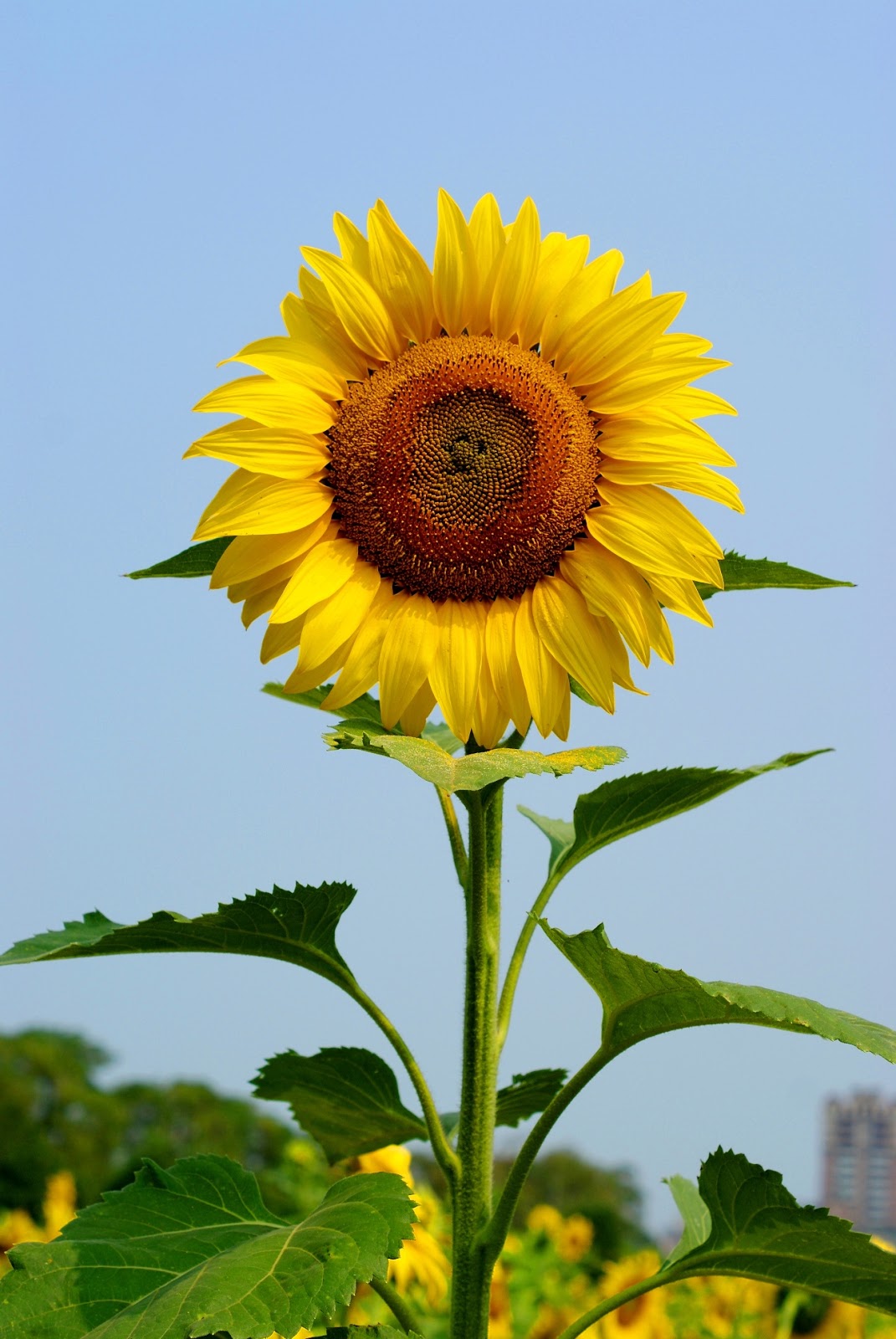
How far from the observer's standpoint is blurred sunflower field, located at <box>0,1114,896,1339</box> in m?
4.02

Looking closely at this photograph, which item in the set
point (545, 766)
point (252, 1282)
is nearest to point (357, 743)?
point (545, 766)

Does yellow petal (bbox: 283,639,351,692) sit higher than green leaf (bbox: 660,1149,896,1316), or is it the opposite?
yellow petal (bbox: 283,639,351,692)

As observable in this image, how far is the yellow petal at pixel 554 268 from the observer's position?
2.22m

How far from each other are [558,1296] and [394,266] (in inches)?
158

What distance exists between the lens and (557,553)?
2.21m

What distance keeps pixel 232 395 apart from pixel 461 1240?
1.37 m

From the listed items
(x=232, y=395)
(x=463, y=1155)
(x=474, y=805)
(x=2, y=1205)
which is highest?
(x=232, y=395)

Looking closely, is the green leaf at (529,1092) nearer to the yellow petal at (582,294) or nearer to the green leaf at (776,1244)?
the green leaf at (776,1244)

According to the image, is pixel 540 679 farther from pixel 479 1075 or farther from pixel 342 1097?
pixel 342 1097

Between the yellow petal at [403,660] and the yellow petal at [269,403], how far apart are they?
0.36m

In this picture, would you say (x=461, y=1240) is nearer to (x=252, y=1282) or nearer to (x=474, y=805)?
(x=252, y=1282)

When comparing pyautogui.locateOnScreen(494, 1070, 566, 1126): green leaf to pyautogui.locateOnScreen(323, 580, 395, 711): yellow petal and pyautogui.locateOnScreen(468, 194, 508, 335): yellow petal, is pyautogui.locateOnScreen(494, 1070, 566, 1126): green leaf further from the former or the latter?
pyautogui.locateOnScreen(468, 194, 508, 335): yellow petal

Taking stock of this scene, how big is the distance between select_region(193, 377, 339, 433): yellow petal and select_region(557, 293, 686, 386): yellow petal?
446mm

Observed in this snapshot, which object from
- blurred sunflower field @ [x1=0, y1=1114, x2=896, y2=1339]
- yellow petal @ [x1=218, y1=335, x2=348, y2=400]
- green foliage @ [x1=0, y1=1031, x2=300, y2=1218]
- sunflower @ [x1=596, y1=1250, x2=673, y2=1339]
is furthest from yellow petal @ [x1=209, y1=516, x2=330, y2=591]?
green foliage @ [x1=0, y1=1031, x2=300, y2=1218]
